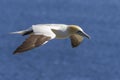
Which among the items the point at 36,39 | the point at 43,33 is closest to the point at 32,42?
the point at 36,39

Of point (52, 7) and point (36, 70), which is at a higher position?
point (52, 7)

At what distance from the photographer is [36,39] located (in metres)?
5.12

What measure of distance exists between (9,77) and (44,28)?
475 cm

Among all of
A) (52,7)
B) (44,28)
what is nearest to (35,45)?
(44,28)

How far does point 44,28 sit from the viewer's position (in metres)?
5.35

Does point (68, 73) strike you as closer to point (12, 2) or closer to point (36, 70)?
point (36, 70)

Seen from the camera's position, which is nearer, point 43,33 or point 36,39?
point 36,39

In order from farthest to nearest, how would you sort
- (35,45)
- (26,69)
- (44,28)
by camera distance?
(26,69) → (44,28) → (35,45)

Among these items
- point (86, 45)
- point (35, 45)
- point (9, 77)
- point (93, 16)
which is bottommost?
point (35, 45)

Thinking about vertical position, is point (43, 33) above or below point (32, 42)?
above

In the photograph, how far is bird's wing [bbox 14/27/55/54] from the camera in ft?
16.2

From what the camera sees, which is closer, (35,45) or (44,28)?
(35,45)

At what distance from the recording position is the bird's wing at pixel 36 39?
4.95 m

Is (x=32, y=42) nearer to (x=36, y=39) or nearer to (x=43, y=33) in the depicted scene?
(x=36, y=39)
